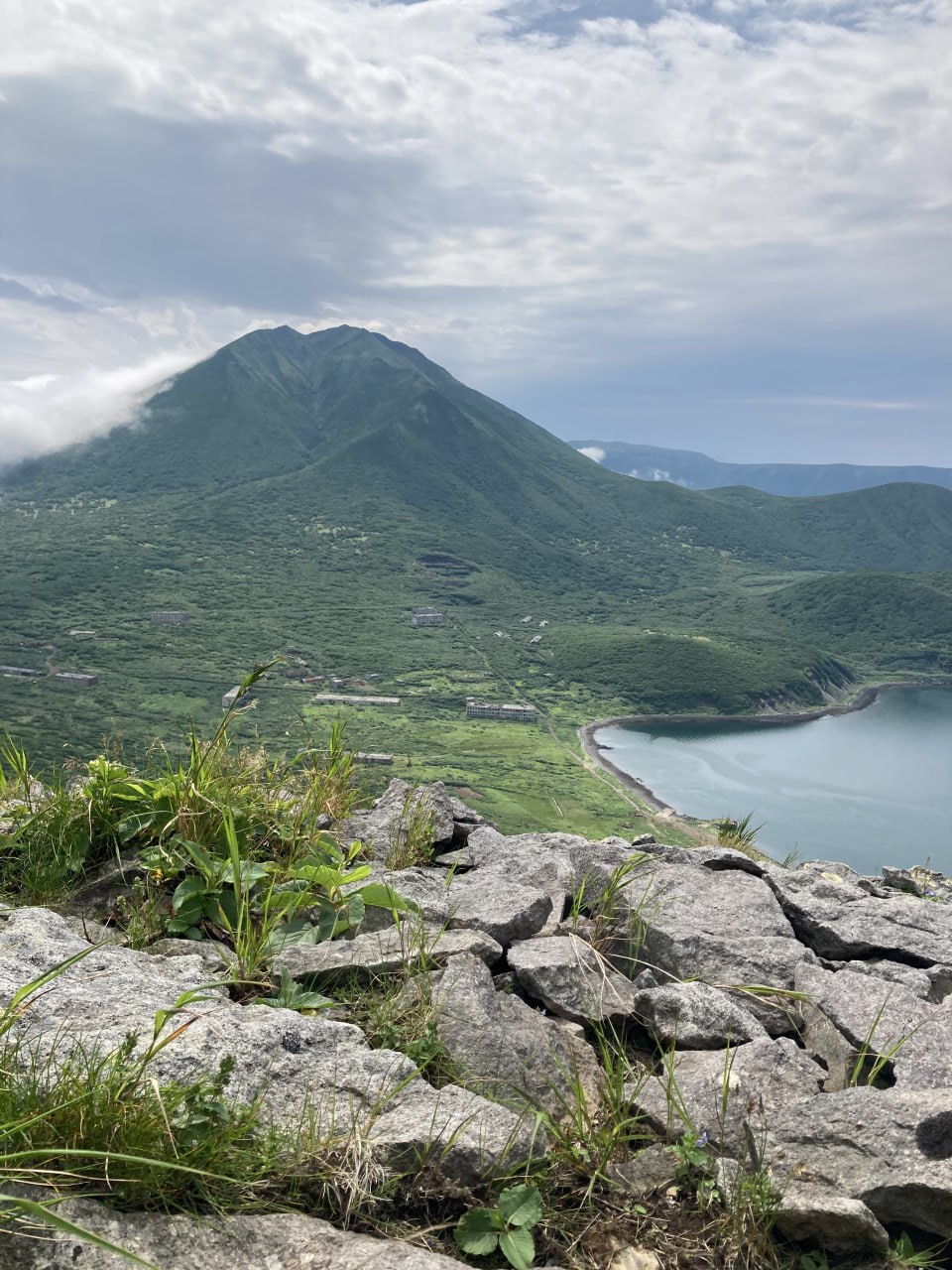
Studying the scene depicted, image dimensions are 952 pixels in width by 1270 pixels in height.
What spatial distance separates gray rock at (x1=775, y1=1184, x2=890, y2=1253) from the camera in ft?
8.14

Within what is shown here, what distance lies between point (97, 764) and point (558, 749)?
11727 centimetres

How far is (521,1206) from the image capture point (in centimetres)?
249

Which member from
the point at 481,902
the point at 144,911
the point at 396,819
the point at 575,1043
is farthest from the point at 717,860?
the point at 144,911

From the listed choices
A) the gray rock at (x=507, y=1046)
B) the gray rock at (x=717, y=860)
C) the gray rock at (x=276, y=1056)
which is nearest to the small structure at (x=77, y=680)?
the gray rock at (x=717, y=860)

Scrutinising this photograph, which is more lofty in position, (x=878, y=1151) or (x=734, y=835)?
(x=878, y=1151)

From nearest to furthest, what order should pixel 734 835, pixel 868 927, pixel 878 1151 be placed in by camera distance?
pixel 878 1151
pixel 868 927
pixel 734 835

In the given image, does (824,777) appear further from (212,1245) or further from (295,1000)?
(212,1245)

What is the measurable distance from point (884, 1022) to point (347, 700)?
453 ft

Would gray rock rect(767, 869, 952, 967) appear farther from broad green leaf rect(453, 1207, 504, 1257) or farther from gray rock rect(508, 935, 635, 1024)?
broad green leaf rect(453, 1207, 504, 1257)

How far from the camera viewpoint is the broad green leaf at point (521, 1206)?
244 cm

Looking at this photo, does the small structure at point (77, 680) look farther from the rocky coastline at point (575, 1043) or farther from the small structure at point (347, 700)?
the rocky coastline at point (575, 1043)

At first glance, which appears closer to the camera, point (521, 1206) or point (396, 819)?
point (521, 1206)

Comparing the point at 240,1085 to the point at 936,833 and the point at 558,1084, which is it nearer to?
the point at 558,1084

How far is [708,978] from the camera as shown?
4.16 meters
